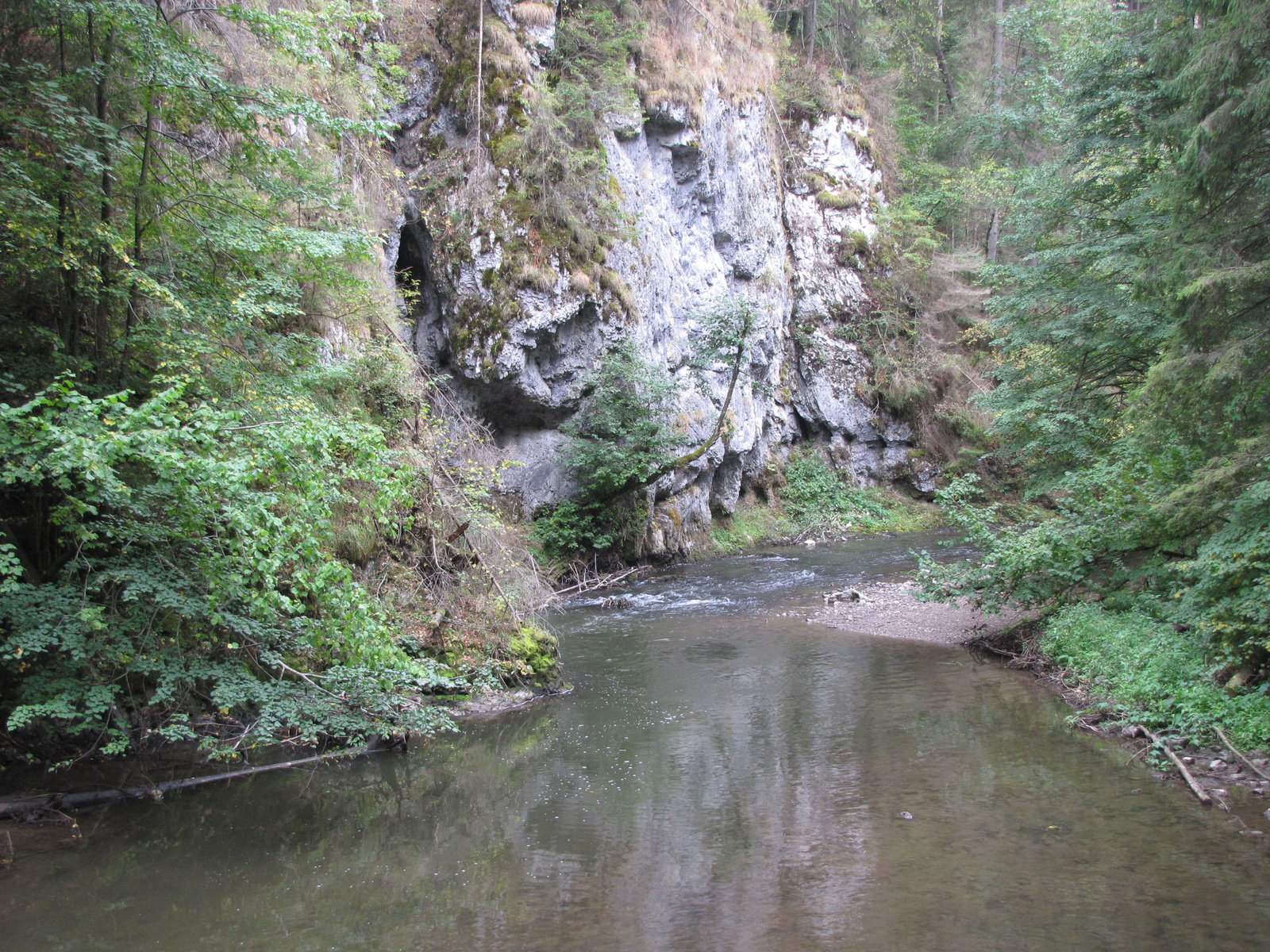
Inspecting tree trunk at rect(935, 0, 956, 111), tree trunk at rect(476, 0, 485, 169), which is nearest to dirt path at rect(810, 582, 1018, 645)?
tree trunk at rect(476, 0, 485, 169)

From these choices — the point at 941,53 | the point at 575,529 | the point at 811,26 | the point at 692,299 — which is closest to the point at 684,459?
the point at 575,529

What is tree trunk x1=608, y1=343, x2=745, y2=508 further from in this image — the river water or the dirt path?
the river water

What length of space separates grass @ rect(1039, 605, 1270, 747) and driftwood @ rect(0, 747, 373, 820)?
7525 mm

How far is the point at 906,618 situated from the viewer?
1294 cm

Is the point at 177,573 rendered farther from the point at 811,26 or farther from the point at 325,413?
the point at 811,26

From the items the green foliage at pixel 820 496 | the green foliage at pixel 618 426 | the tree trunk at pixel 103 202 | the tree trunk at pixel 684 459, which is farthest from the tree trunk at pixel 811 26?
the tree trunk at pixel 103 202

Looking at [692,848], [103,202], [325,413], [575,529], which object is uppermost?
[103,202]

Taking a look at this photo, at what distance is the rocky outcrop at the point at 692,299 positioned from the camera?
17.0 m

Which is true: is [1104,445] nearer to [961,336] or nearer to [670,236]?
[670,236]

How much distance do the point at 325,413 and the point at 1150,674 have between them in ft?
30.0

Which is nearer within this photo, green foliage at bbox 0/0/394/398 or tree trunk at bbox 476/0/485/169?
green foliage at bbox 0/0/394/398

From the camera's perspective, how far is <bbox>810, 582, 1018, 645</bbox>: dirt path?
37.6 feet

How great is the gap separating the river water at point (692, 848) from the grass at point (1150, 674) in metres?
0.57

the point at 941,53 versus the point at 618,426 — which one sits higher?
the point at 941,53
